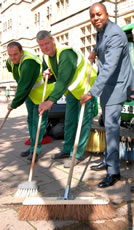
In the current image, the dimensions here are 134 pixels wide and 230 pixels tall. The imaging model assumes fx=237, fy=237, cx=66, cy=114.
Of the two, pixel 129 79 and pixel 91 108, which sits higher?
pixel 129 79

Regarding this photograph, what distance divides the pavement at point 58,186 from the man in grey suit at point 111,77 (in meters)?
0.21

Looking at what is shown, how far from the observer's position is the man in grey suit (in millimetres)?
2426

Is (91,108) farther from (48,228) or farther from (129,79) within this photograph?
(48,228)

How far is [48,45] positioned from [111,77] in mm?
1015

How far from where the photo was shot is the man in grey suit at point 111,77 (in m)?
2.43

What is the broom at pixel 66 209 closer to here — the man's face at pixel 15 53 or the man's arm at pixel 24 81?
the man's arm at pixel 24 81

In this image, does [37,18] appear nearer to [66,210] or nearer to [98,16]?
[98,16]

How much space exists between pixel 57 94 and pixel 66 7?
55.0 ft

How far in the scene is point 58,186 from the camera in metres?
2.67

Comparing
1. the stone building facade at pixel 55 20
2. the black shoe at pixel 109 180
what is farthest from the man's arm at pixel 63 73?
the stone building facade at pixel 55 20

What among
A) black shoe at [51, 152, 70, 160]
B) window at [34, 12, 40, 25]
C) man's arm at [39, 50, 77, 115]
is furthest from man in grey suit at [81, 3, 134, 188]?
window at [34, 12, 40, 25]

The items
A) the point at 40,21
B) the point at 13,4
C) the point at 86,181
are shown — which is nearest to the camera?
the point at 86,181

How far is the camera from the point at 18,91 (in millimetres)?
3293

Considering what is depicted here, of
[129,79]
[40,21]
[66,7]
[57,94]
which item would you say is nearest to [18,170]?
[57,94]
